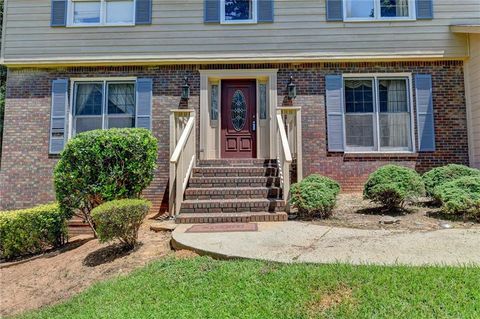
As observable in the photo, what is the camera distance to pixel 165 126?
26.7 feet

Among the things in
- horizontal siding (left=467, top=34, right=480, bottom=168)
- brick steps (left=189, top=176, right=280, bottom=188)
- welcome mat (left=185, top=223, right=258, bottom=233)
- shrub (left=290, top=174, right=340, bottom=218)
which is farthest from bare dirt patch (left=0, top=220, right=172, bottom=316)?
horizontal siding (left=467, top=34, right=480, bottom=168)

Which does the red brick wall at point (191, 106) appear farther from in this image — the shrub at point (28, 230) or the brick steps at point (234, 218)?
the brick steps at point (234, 218)

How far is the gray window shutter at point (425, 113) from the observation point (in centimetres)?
786

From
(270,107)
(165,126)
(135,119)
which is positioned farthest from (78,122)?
(270,107)

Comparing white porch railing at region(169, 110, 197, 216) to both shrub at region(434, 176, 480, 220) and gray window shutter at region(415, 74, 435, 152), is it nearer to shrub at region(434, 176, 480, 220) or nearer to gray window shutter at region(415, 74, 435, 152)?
shrub at region(434, 176, 480, 220)

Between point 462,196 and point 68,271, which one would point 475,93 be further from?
point 68,271

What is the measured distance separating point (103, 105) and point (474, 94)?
851cm

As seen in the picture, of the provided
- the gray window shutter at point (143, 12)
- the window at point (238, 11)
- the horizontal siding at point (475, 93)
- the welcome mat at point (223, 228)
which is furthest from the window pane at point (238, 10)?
the welcome mat at point (223, 228)

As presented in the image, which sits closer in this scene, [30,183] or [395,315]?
[395,315]

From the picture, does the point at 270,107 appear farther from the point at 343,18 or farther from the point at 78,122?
the point at 78,122

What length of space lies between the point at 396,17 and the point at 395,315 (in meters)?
7.60

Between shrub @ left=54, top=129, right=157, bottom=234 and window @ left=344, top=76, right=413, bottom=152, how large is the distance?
485 cm

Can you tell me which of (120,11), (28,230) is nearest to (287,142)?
(28,230)

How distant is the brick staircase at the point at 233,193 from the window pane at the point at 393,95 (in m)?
3.02
